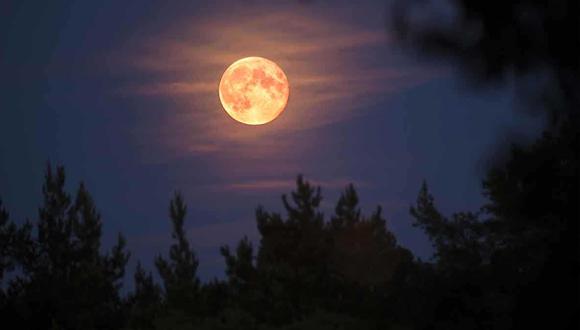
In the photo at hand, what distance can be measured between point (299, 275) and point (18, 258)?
2370 cm

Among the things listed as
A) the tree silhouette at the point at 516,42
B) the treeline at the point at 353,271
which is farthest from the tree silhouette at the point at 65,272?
the tree silhouette at the point at 516,42

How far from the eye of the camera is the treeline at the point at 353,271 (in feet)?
40.2

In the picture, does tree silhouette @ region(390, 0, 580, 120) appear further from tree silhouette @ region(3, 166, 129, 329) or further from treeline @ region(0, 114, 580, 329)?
tree silhouette @ region(3, 166, 129, 329)

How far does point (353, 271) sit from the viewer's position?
6838cm

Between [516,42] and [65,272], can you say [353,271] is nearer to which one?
[65,272]

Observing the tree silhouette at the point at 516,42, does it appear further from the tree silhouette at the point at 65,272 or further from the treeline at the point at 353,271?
the tree silhouette at the point at 65,272

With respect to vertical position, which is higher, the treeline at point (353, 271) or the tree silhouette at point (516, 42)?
the treeline at point (353, 271)

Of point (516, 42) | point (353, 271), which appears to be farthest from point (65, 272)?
point (516, 42)

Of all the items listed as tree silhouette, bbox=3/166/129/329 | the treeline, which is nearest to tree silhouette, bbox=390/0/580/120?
the treeline

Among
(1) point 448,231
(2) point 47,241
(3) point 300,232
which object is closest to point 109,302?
(2) point 47,241

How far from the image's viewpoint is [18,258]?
188 feet

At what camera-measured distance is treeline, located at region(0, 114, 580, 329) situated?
12266mm

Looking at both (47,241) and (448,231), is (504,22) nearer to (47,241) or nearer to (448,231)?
(448,231)

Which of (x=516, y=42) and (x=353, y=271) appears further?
(x=353, y=271)
